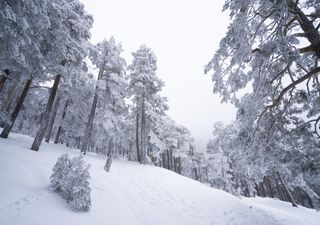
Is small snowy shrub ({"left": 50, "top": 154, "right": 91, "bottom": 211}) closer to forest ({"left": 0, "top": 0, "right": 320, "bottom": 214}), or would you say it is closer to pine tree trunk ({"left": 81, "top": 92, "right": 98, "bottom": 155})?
forest ({"left": 0, "top": 0, "right": 320, "bottom": 214})

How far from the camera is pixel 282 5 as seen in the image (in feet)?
13.5

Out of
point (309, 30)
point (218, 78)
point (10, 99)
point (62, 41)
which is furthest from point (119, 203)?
point (10, 99)

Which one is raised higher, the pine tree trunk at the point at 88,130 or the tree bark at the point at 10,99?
the tree bark at the point at 10,99

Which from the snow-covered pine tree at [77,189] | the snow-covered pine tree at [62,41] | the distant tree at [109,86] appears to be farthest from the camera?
the distant tree at [109,86]

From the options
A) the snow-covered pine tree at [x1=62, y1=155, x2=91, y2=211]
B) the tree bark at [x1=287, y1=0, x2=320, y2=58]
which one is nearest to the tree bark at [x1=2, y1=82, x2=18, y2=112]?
the snow-covered pine tree at [x1=62, y1=155, x2=91, y2=211]

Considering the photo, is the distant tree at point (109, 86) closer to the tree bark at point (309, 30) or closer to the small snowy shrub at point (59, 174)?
the small snowy shrub at point (59, 174)

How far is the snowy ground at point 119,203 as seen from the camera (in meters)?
4.72

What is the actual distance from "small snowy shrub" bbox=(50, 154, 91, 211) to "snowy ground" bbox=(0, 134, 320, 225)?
223 mm

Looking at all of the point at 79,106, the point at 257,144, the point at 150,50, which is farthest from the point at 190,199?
the point at 150,50

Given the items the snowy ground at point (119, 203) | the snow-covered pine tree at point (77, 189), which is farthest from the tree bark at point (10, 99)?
the snow-covered pine tree at point (77, 189)

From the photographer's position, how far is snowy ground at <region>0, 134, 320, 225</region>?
472cm

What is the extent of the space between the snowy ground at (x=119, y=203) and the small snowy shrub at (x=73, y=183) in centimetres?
22

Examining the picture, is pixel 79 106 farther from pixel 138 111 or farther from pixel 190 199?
pixel 190 199

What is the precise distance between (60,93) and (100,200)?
53.6 feet
